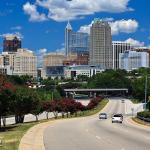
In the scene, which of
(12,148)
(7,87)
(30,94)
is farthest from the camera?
(30,94)

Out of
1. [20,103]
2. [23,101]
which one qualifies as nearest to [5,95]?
[20,103]

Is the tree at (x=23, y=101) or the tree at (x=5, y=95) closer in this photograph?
the tree at (x=5, y=95)

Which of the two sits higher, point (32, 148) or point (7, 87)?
point (7, 87)

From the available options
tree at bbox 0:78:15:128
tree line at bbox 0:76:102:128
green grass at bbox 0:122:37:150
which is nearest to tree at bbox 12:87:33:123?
tree line at bbox 0:76:102:128

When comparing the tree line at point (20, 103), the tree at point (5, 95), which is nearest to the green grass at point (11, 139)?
the tree at point (5, 95)

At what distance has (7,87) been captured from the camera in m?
46.0

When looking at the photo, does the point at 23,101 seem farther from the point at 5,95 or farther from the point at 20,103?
the point at 5,95

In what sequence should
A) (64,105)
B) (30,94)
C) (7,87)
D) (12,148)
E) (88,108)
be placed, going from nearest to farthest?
(12,148), (7,87), (30,94), (64,105), (88,108)

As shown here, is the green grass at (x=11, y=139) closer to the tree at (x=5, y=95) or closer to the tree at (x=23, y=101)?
the tree at (x=5, y=95)

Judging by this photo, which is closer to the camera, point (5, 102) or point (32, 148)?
point (32, 148)

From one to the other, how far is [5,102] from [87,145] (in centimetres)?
1856

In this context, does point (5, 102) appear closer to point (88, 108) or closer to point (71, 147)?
point (71, 147)

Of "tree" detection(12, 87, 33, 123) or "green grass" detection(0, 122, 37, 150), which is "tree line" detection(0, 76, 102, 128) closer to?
"tree" detection(12, 87, 33, 123)

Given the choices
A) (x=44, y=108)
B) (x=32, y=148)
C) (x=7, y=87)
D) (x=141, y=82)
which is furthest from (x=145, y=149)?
(x=141, y=82)
